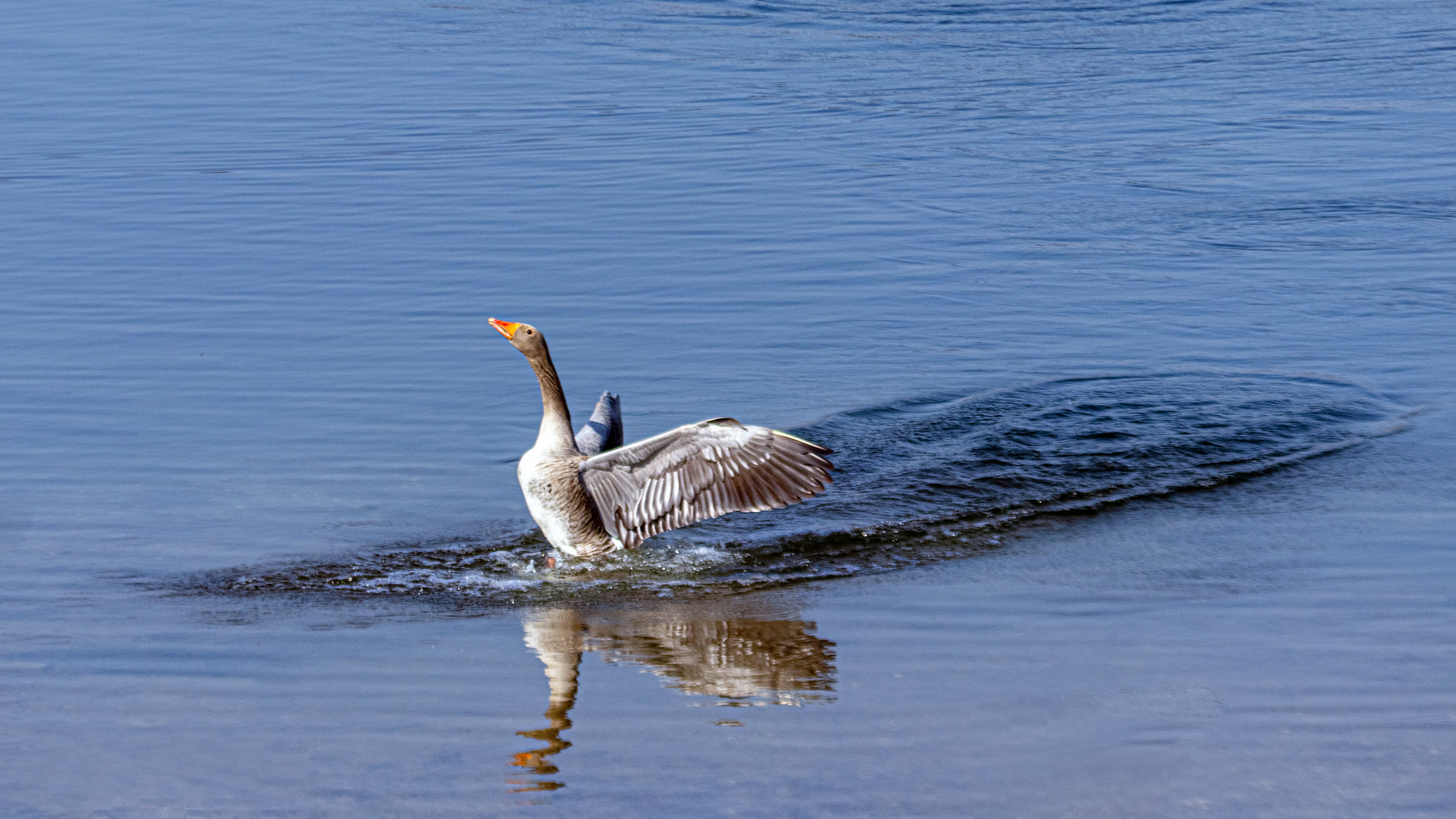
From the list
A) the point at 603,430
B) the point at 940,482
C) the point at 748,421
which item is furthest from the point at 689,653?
the point at 748,421

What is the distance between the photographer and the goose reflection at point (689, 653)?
19.0ft

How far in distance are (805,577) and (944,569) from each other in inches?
25.2

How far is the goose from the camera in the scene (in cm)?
728

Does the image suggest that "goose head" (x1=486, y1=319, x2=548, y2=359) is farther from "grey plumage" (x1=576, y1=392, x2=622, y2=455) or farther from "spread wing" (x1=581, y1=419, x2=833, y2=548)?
"spread wing" (x1=581, y1=419, x2=833, y2=548)

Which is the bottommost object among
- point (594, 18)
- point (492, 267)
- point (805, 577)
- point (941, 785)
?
point (941, 785)

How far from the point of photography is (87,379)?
33.9 ft

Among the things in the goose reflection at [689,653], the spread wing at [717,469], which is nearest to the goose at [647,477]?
the spread wing at [717,469]

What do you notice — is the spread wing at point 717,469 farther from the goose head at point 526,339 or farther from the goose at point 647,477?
the goose head at point 526,339

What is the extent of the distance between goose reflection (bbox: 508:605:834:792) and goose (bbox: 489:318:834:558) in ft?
1.92

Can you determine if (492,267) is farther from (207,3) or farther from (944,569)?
(207,3)

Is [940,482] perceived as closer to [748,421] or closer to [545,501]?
[748,421]

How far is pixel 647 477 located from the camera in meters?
7.55

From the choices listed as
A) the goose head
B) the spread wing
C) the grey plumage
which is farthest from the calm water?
the goose head

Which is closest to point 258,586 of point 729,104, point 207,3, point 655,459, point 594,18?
point 655,459
